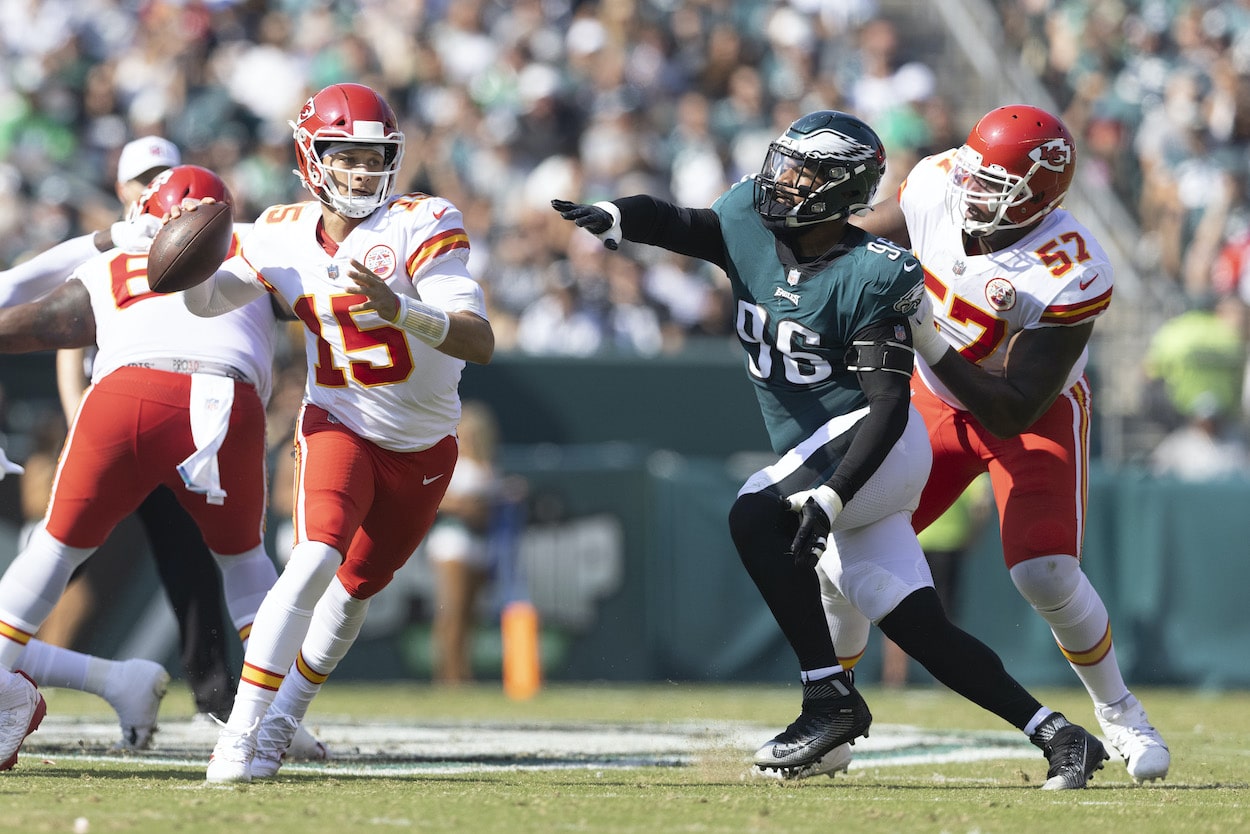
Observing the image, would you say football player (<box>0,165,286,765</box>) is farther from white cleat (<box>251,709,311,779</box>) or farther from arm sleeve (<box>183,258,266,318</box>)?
white cleat (<box>251,709,311,779</box>)

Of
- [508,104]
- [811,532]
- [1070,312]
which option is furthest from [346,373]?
[508,104]

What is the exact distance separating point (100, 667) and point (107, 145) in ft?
25.6

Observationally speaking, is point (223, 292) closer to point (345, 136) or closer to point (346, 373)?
point (346, 373)

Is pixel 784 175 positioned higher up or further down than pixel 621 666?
higher up

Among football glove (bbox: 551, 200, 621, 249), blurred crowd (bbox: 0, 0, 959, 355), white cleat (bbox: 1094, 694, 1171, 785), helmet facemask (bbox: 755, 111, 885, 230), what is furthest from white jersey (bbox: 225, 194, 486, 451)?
blurred crowd (bbox: 0, 0, 959, 355)

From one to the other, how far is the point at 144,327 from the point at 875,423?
98.8 inches

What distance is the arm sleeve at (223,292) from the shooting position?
5312 mm

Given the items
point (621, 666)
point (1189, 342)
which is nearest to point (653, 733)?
point (621, 666)

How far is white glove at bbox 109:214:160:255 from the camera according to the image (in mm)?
5785

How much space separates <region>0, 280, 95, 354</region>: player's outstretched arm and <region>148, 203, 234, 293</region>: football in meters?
0.88

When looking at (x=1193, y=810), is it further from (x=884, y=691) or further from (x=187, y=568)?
(x=884, y=691)

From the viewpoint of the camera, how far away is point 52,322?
19.4 feet

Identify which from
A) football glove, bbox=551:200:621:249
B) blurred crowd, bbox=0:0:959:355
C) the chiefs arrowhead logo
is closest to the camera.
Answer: football glove, bbox=551:200:621:249

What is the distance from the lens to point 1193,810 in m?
4.76
